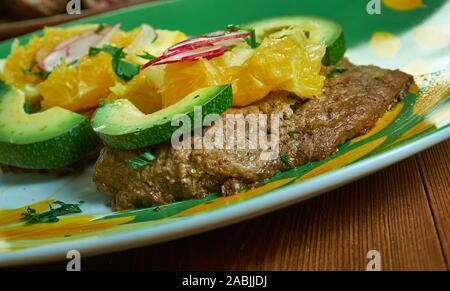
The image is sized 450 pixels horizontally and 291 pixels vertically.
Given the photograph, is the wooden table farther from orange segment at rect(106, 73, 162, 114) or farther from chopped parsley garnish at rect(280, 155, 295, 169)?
orange segment at rect(106, 73, 162, 114)

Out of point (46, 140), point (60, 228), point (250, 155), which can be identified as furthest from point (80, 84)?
point (250, 155)

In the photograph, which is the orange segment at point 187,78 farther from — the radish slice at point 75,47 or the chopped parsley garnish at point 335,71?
the radish slice at point 75,47

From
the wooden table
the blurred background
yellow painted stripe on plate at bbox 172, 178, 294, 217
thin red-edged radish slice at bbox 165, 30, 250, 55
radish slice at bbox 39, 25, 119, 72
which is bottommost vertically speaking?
the wooden table

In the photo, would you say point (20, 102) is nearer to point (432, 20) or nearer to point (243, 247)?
point (243, 247)

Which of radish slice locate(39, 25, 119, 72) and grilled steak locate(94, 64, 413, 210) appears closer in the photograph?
grilled steak locate(94, 64, 413, 210)

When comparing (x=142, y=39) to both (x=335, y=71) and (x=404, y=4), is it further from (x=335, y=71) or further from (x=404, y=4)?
(x=404, y=4)

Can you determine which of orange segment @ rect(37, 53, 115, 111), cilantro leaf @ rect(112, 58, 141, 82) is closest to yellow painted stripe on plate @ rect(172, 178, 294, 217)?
cilantro leaf @ rect(112, 58, 141, 82)
